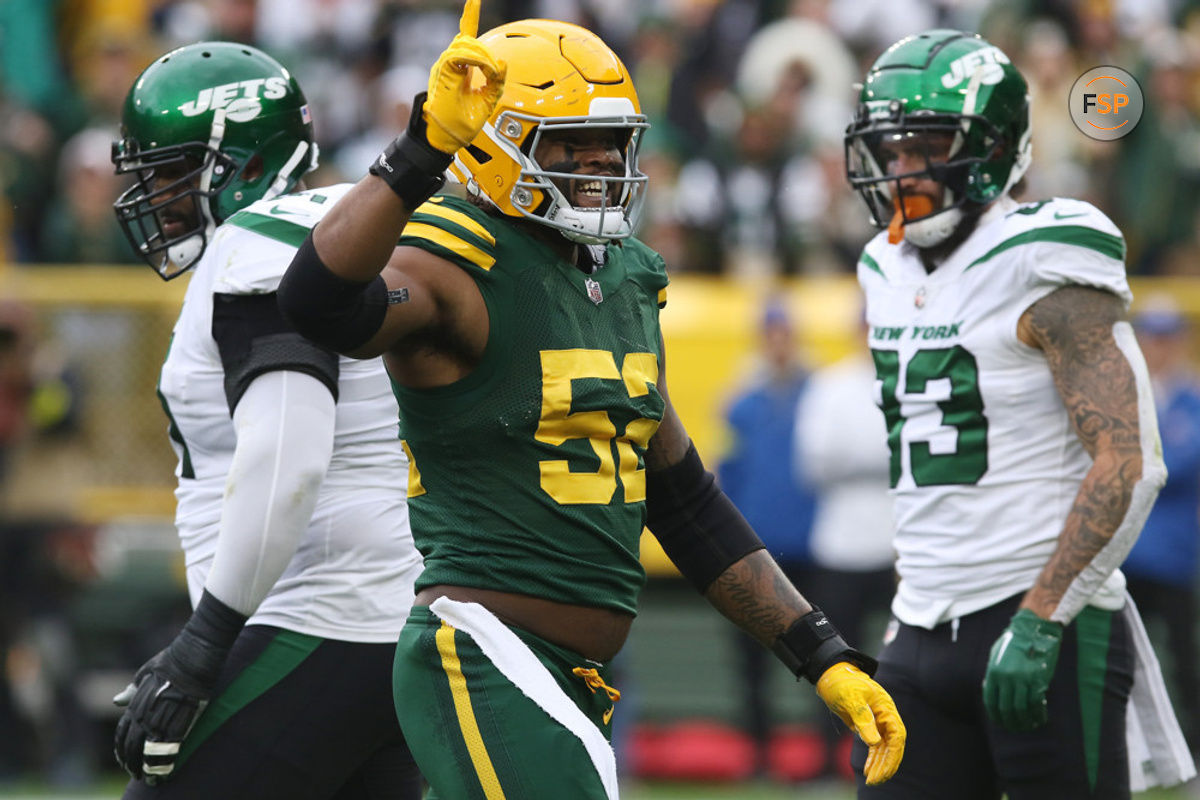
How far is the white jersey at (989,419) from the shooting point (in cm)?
404

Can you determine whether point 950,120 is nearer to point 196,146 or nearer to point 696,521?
point 696,521

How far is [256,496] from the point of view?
3.61 m

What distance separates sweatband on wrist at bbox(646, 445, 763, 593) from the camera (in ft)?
12.4

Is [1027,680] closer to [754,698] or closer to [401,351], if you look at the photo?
[401,351]

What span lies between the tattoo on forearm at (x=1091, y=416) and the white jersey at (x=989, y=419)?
64 mm

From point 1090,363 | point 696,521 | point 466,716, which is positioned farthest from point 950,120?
point 466,716

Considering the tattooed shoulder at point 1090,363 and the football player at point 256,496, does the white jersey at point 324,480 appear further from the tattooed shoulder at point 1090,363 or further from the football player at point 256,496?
the tattooed shoulder at point 1090,363

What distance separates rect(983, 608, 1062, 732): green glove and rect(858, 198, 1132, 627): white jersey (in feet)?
0.59

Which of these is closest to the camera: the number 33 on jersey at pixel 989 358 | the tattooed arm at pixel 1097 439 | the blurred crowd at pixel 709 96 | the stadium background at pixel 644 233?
the tattooed arm at pixel 1097 439

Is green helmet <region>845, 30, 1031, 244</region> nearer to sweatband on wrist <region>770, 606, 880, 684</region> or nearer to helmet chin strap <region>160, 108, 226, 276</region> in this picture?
sweatband on wrist <region>770, 606, 880, 684</region>

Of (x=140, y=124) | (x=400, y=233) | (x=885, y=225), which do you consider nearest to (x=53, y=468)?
(x=140, y=124)

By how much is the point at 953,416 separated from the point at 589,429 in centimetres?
115

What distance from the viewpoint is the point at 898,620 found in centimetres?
427

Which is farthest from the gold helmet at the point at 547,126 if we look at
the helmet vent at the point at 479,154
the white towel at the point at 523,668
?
the white towel at the point at 523,668
